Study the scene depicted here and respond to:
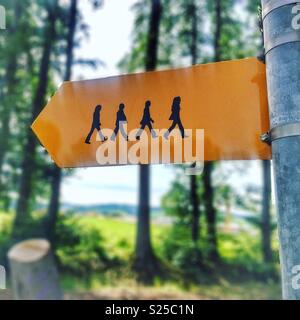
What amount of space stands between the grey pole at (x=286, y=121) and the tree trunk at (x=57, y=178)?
11841 millimetres

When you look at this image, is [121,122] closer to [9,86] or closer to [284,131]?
[284,131]

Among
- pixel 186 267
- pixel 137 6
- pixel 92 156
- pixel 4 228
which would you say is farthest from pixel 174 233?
pixel 92 156

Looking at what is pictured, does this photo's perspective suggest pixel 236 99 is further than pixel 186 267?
No

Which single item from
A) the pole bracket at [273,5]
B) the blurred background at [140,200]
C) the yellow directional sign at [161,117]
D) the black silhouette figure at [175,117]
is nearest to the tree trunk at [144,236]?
the blurred background at [140,200]

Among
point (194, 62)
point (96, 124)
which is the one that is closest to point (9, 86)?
point (194, 62)

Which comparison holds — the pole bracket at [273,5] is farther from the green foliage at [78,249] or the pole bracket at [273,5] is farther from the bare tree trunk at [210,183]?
the bare tree trunk at [210,183]

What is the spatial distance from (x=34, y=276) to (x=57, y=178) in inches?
345

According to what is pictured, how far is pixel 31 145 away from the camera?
1300cm

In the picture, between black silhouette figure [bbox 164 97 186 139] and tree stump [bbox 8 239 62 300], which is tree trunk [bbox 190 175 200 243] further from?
black silhouette figure [bbox 164 97 186 139]

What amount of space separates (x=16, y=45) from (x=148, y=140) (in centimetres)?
1302

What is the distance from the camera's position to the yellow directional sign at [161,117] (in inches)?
60.7
